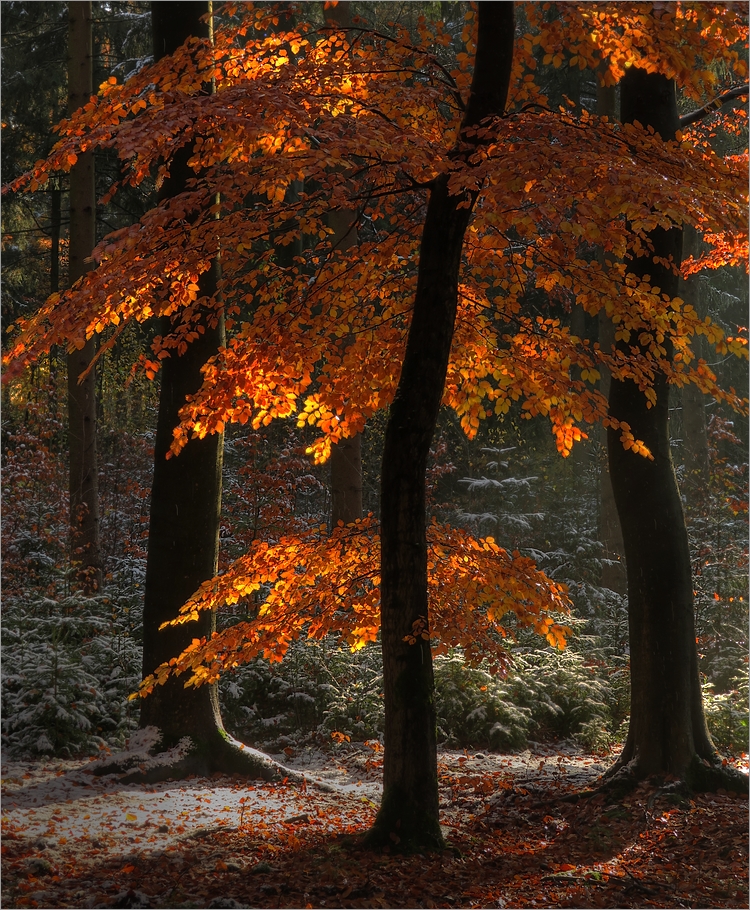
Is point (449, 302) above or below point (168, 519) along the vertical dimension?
above

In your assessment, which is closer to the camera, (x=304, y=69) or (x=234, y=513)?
(x=304, y=69)

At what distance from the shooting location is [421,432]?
214 inches

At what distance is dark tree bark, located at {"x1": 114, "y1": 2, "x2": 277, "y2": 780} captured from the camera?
7070mm

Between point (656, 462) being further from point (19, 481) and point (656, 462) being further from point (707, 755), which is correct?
point (19, 481)

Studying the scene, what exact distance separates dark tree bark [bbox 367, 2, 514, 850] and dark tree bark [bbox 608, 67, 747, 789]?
209cm

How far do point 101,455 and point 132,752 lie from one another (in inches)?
347

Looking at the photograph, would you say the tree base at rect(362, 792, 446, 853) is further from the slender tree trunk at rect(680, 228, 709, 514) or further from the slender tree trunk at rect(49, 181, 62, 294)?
the slender tree trunk at rect(49, 181, 62, 294)

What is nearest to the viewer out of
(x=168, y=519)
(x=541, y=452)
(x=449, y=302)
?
(x=449, y=302)

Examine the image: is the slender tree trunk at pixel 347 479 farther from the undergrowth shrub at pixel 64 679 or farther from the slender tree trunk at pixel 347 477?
the undergrowth shrub at pixel 64 679

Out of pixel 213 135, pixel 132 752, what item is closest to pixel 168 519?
pixel 132 752

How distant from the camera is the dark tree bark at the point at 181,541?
23.2 ft

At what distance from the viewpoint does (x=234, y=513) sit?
1259 centimetres

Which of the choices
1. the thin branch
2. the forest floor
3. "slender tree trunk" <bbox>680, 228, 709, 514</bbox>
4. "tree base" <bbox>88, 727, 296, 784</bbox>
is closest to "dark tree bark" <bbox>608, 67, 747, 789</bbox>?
the thin branch

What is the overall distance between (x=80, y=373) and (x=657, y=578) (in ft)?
25.4
